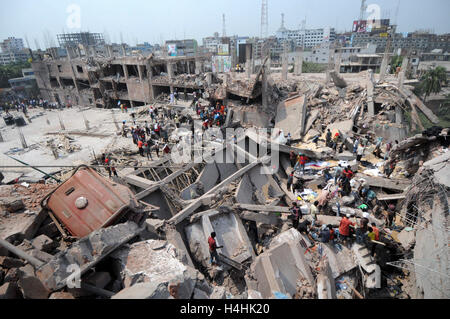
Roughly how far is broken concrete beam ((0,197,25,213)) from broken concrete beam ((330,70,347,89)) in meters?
19.5

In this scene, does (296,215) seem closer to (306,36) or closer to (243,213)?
(243,213)

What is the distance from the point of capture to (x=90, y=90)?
29344 mm

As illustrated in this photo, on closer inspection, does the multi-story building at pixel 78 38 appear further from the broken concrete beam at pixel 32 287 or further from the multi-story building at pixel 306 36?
the multi-story building at pixel 306 36

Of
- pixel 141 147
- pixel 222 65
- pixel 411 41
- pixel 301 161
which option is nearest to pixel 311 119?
pixel 301 161

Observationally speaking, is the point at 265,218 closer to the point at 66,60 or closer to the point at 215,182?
the point at 215,182

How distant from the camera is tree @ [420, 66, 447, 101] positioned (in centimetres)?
3024

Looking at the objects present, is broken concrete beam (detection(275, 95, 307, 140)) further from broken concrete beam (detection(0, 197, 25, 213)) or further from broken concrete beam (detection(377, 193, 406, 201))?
broken concrete beam (detection(0, 197, 25, 213))

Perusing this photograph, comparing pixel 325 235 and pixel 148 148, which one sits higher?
pixel 148 148

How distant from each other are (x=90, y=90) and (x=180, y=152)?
84.1 ft

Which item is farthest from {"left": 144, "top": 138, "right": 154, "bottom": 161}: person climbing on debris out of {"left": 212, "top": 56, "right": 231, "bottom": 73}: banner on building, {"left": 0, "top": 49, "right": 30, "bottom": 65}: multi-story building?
{"left": 0, "top": 49, "right": 30, "bottom": 65}: multi-story building

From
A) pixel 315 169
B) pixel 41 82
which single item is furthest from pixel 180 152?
pixel 41 82

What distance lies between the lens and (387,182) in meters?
8.80

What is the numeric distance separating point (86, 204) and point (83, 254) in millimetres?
1242

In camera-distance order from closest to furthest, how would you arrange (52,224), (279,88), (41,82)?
(52,224), (279,88), (41,82)
